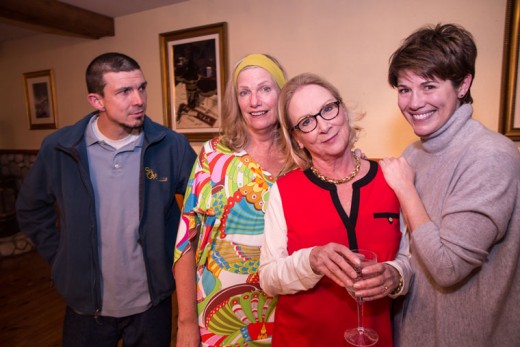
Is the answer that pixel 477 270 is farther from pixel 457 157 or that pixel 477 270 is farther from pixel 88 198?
pixel 88 198

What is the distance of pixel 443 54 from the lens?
110cm

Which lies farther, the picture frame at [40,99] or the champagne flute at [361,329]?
the picture frame at [40,99]

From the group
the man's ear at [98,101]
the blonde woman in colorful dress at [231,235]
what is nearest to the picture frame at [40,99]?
the man's ear at [98,101]

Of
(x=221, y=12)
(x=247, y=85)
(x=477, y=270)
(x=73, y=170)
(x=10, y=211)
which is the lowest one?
(x=10, y=211)

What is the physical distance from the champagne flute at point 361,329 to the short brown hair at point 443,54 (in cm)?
61

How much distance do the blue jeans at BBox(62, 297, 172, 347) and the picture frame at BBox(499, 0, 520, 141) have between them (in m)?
2.50

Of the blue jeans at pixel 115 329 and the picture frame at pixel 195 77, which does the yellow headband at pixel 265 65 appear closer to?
the blue jeans at pixel 115 329

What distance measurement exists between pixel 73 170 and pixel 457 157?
1588mm

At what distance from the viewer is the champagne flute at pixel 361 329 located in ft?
3.23

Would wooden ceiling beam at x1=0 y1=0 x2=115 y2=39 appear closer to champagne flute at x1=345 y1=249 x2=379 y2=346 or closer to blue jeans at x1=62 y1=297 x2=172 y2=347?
blue jeans at x1=62 y1=297 x2=172 y2=347

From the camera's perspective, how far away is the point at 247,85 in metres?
1.48

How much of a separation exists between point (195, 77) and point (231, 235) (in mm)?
2580

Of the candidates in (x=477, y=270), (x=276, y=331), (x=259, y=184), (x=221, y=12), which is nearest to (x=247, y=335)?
(x=276, y=331)

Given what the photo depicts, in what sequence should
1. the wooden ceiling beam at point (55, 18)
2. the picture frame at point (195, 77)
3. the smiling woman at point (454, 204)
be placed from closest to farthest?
the smiling woman at point (454, 204)
the wooden ceiling beam at point (55, 18)
the picture frame at point (195, 77)
